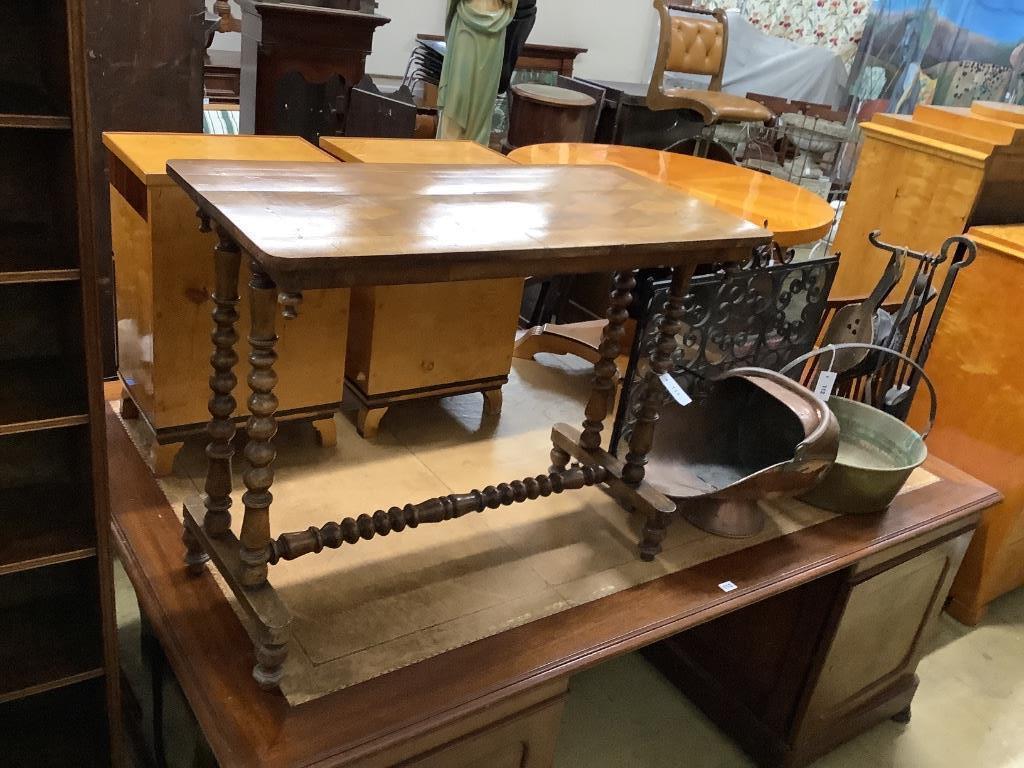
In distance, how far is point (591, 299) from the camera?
9.63ft

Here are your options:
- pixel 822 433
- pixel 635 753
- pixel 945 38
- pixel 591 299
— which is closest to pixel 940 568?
pixel 822 433

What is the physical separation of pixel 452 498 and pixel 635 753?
0.87 metres

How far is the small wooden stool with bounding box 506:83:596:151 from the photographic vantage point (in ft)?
12.6

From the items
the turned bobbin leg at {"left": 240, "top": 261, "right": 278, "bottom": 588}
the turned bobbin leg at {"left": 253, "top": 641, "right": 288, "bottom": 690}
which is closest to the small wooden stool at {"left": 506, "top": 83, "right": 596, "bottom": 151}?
the turned bobbin leg at {"left": 240, "top": 261, "right": 278, "bottom": 588}

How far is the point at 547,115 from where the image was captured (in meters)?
3.87

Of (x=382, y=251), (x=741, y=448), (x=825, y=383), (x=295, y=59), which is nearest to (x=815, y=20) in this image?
(x=295, y=59)

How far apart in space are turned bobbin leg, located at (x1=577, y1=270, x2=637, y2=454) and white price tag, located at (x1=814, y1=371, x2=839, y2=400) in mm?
482

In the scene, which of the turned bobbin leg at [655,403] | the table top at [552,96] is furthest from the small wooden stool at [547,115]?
the turned bobbin leg at [655,403]

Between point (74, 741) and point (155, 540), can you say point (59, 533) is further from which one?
point (74, 741)

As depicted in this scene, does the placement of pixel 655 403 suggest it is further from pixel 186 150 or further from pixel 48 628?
pixel 48 628

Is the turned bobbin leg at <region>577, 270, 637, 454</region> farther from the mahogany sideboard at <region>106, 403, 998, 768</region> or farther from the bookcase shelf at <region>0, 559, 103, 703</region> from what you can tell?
the bookcase shelf at <region>0, 559, 103, 703</region>

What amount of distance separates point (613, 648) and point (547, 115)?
3006 mm

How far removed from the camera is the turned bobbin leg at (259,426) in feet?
3.39

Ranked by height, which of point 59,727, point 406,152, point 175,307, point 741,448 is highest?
point 406,152
